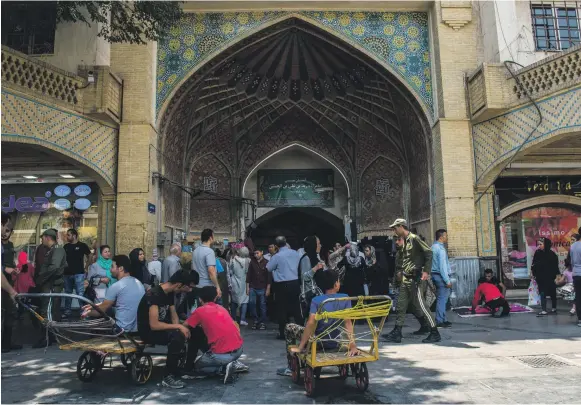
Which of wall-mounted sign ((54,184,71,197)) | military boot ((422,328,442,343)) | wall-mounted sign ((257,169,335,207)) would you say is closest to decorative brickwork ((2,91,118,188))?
wall-mounted sign ((54,184,71,197))

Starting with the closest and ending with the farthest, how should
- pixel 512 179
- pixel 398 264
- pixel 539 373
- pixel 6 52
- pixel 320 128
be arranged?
pixel 539 373
pixel 398 264
pixel 6 52
pixel 512 179
pixel 320 128

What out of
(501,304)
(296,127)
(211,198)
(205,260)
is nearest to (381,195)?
(296,127)

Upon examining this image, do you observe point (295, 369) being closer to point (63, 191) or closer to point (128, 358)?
point (128, 358)

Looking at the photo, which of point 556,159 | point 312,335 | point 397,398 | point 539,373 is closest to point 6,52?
point 312,335

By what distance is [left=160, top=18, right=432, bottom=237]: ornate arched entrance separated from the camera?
34.3 ft

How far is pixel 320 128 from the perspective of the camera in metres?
14.0

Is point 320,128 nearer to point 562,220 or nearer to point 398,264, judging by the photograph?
point 562,220

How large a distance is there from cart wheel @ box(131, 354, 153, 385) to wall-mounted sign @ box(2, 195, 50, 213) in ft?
23.6

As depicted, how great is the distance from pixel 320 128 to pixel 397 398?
11.6 m

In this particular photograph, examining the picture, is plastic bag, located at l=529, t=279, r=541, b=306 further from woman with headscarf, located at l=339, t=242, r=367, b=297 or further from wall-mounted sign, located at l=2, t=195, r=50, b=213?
wall-mounted sign, located at l=2, t=195, r=50, b=213

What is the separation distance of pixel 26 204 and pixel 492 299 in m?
9.56

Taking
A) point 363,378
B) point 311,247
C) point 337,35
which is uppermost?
point 337,35

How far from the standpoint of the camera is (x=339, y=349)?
10.9 feet

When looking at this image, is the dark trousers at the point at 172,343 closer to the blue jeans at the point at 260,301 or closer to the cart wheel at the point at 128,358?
the cart wheel at the point at 128,358
